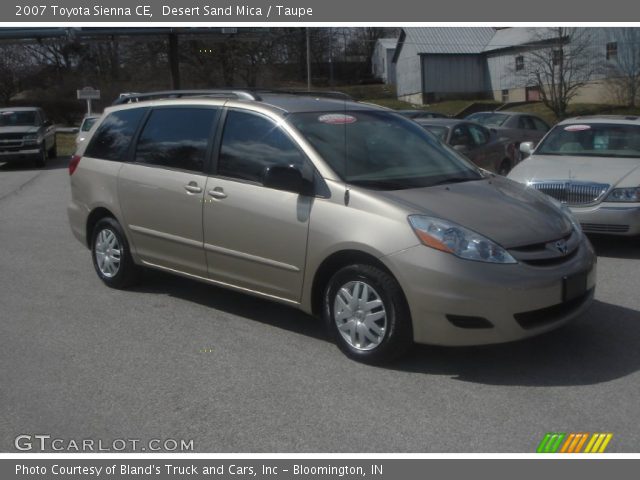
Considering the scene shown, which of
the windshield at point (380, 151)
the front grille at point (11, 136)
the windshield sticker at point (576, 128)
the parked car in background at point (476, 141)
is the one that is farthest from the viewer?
the front grille at point (11, 136)

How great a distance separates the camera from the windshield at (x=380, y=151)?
18.2 ft

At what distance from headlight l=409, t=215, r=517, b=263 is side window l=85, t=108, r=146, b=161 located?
331 centimetres

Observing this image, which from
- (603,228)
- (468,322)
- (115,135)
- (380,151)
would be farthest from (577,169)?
(115,135)

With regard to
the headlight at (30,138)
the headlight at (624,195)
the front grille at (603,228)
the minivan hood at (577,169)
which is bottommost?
the front grille at (603,228)

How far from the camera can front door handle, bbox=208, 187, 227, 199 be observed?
5.95 m

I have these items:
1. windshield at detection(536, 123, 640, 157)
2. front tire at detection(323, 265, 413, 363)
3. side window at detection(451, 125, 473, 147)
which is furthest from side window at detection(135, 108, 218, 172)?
side window at detection(451, 125, 473, 147)

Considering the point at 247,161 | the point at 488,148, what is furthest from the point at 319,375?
the point at 488,148

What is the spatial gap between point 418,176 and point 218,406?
2306mm

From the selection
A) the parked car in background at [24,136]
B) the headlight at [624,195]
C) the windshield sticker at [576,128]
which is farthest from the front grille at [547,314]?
the parked car in background at [24,136]

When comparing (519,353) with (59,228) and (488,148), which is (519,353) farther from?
(488,148)

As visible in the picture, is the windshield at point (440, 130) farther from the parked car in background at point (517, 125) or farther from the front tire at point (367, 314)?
the front tire at point (367, 314)

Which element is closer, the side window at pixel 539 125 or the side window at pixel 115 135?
the side window at pixel 115 135

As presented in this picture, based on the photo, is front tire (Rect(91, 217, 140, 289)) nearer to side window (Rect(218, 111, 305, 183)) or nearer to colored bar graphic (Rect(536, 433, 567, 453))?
side window (Rect(218, 111, 305, 183))

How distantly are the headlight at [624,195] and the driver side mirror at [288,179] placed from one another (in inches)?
180
